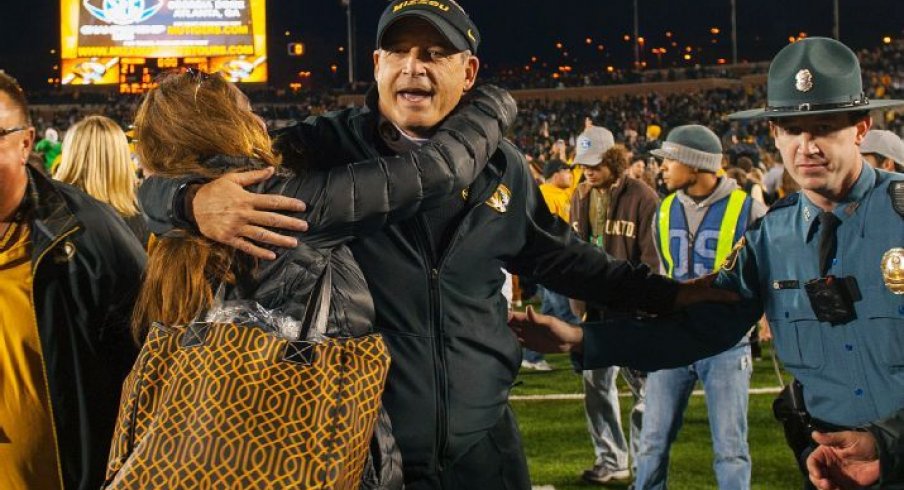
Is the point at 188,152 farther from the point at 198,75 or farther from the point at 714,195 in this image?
the point at 714,195

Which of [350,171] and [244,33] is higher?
[244,33]

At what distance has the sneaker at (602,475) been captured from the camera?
689cm

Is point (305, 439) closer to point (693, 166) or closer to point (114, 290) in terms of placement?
point (114, 290)

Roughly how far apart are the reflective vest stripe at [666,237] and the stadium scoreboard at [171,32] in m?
30.0

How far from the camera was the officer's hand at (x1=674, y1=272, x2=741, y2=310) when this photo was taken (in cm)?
338

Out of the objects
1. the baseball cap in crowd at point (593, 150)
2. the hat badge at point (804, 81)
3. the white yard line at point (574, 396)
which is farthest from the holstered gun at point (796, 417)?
the white yard line at point (574, 396)

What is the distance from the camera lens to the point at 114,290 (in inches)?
113

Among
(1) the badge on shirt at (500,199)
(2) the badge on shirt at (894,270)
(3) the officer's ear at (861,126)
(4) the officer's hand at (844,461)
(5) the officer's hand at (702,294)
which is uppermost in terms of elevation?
(3) the officer's ear at (861,126)

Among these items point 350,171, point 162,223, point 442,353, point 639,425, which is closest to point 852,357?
point 442,353

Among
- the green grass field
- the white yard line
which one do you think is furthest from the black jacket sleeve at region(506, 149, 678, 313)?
the white yard line

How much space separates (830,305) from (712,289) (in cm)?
53

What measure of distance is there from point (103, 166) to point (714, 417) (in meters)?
3.27

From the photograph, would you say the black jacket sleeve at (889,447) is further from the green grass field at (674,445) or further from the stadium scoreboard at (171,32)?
the stadium scoreboard at (171,32)

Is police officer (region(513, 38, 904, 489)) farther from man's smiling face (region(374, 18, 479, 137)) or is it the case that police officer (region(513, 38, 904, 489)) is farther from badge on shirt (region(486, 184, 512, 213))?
man's smiling face (region(374, 18, 479, 137))
